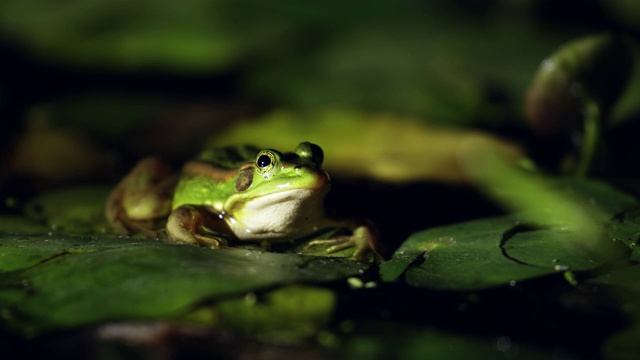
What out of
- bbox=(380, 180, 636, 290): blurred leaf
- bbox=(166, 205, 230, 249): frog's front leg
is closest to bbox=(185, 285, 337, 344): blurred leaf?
bbox=(380, 180, 636, 290): blurred leaf

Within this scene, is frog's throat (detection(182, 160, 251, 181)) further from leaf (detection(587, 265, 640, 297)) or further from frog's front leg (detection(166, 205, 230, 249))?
leaf (detection(587, 265, 640, 297))

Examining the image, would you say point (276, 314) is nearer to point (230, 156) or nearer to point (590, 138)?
point (230, 156)

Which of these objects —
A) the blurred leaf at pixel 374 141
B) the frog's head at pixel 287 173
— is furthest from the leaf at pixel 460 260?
the blurred leaf at pixel 374 141

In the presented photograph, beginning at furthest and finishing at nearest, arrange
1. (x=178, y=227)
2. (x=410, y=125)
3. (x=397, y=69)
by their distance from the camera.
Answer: (x=397, y=69) → (x=410, y=125) → (x=178, y=227)

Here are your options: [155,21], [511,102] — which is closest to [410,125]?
[511,102]

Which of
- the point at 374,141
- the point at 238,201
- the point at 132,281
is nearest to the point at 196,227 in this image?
the point at 238,201

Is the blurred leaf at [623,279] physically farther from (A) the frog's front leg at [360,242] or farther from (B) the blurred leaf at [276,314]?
(B) the blurred leaf at [276,314]

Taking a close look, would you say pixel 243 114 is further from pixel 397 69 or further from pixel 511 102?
pixel 511 102

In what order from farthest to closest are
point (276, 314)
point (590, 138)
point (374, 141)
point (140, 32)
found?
1. point (140, 32)
2. point (374, 141)
3. point (590, 138)
4. point (276, 314)
